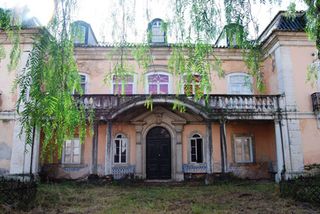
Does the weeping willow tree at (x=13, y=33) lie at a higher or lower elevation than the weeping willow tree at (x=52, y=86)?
higher

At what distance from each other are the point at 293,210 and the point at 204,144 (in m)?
7.75

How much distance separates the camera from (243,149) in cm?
1538

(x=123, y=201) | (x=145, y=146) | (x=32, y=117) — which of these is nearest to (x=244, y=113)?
(x=145, y=146)

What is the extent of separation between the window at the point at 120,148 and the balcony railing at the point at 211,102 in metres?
2.36

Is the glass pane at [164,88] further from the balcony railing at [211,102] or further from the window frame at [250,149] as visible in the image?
the window frame at [250,149]

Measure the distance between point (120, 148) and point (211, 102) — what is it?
539 centimetres

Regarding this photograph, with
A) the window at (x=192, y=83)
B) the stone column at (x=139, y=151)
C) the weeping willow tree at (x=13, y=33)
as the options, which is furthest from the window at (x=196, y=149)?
the weeping willow tree at (x=13, y=33)

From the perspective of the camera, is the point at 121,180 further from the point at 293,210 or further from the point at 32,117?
the point at 32,117

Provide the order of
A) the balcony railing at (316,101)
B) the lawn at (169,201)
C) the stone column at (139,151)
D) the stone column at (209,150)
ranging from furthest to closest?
the stone column at (139,151) → the balcony railing at (316,101) → the stone column at (209,150) → the lawn at (169,201)

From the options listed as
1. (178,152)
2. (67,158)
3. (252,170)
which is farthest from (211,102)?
(67,158)

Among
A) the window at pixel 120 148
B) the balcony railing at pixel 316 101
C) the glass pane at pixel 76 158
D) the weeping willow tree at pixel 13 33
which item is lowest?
the glass pane at pixel 76 158

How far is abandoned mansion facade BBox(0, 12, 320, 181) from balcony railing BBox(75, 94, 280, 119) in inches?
1.9

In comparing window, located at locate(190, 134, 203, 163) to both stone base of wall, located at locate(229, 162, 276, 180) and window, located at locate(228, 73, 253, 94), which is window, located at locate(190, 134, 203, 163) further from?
window, located at locate(228, 73, 253, 94)

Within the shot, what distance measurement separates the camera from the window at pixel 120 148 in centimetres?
1490
